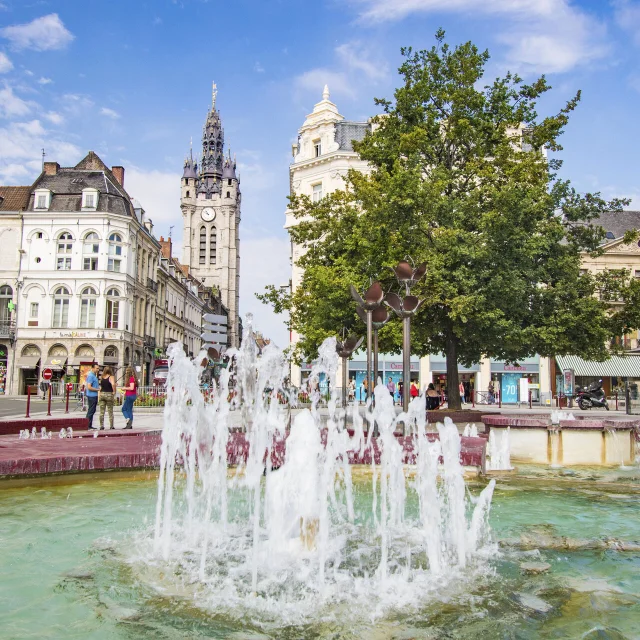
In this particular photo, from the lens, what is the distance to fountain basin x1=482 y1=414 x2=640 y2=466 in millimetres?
11531

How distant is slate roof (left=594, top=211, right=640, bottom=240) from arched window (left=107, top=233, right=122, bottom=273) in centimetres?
3700

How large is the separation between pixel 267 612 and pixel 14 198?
169 ft

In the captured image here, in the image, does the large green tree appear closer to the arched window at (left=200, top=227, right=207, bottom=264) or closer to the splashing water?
the splashing water

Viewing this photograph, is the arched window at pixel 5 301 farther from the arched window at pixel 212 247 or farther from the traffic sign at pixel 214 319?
the arched window at pixel 212 247

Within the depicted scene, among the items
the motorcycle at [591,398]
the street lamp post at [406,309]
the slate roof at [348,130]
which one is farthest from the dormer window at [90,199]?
the street lamp post at [406,309]

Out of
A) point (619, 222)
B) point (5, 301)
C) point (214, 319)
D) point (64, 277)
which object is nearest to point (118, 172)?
point (64, 277)

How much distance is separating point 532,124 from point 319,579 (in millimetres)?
20399

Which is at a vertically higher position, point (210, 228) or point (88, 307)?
point (210, 228)

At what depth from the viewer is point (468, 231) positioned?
19469mm

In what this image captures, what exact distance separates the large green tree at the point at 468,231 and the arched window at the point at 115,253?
29.0 metres

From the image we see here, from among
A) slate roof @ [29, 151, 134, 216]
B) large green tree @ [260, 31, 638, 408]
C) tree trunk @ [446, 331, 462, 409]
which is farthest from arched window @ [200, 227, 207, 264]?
tree trunk @ [446, 331, 462, 409]

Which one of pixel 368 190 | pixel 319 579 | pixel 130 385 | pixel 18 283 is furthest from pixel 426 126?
pixel 18 283

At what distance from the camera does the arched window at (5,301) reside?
155 feet

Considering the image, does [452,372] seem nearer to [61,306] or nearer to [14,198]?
[61,306]
